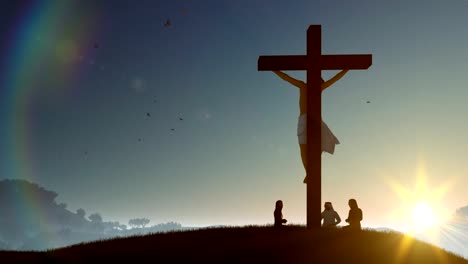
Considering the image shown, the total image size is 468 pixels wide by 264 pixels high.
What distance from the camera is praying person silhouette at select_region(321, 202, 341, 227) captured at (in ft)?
65.9

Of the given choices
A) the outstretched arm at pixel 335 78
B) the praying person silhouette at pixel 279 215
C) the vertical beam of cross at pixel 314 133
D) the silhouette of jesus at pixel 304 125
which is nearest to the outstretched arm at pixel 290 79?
the silhouette of jesus at pixel 304 125

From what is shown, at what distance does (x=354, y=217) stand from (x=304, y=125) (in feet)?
11.4

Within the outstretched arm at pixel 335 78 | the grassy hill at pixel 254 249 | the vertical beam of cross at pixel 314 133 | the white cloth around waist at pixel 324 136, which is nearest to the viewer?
the grassy hill at pixel 254 249

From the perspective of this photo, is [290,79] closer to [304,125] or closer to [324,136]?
[304,125]

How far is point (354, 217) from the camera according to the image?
19.9 m

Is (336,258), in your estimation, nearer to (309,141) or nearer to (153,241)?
(309,141)

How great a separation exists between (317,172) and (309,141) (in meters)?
1.07

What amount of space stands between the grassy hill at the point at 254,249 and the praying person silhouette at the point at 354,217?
1.49ft

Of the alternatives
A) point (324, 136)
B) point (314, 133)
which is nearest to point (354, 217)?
point (324, 136)

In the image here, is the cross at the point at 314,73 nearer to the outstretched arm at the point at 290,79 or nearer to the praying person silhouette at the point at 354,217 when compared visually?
the outstretched arm at the point at 290,79

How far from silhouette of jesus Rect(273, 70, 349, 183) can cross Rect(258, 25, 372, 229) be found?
21 centimetres

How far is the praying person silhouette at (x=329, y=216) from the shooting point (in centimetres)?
2008

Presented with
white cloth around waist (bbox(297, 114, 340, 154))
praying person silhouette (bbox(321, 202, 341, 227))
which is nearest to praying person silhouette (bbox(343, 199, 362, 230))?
praying person silhouette (bbox(321, 202, 341, 227))

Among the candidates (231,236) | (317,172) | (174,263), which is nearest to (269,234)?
(231,236)
